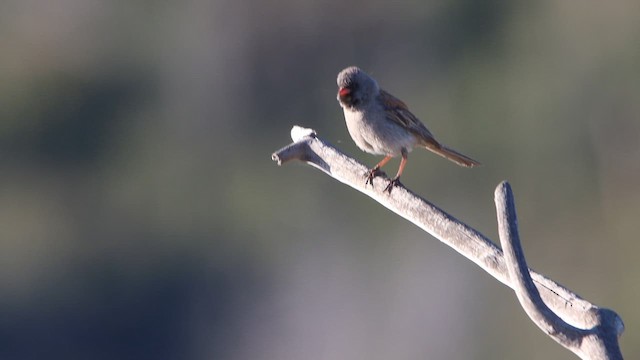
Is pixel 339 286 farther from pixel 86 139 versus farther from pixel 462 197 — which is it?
pixel 86 139

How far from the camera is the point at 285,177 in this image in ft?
47.3

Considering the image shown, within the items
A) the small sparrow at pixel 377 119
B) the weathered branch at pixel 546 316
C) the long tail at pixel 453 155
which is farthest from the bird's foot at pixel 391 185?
the weathered branch at pixel 546 316

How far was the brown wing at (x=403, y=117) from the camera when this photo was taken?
5746mm

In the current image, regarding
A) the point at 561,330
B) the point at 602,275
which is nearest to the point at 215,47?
the point at 602,275

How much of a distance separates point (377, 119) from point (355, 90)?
0.55ft

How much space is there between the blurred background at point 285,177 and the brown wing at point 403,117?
616 cm

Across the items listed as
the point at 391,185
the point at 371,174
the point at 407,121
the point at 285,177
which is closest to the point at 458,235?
the point at 391,185

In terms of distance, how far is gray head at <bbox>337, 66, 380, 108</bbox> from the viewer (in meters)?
5.72

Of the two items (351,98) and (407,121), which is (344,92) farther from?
(407,121)

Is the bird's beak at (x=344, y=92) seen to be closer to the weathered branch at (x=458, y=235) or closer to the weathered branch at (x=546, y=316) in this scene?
the weathered branch at (x=458, y=235)

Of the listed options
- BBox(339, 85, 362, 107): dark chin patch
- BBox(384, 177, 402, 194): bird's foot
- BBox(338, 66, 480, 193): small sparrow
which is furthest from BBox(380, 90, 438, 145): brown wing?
BBox(384, 177, 402, 194): bird's foot

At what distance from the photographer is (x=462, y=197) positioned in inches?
531

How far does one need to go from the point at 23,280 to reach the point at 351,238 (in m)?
3.60

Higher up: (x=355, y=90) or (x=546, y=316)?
(x=355, y=90)
